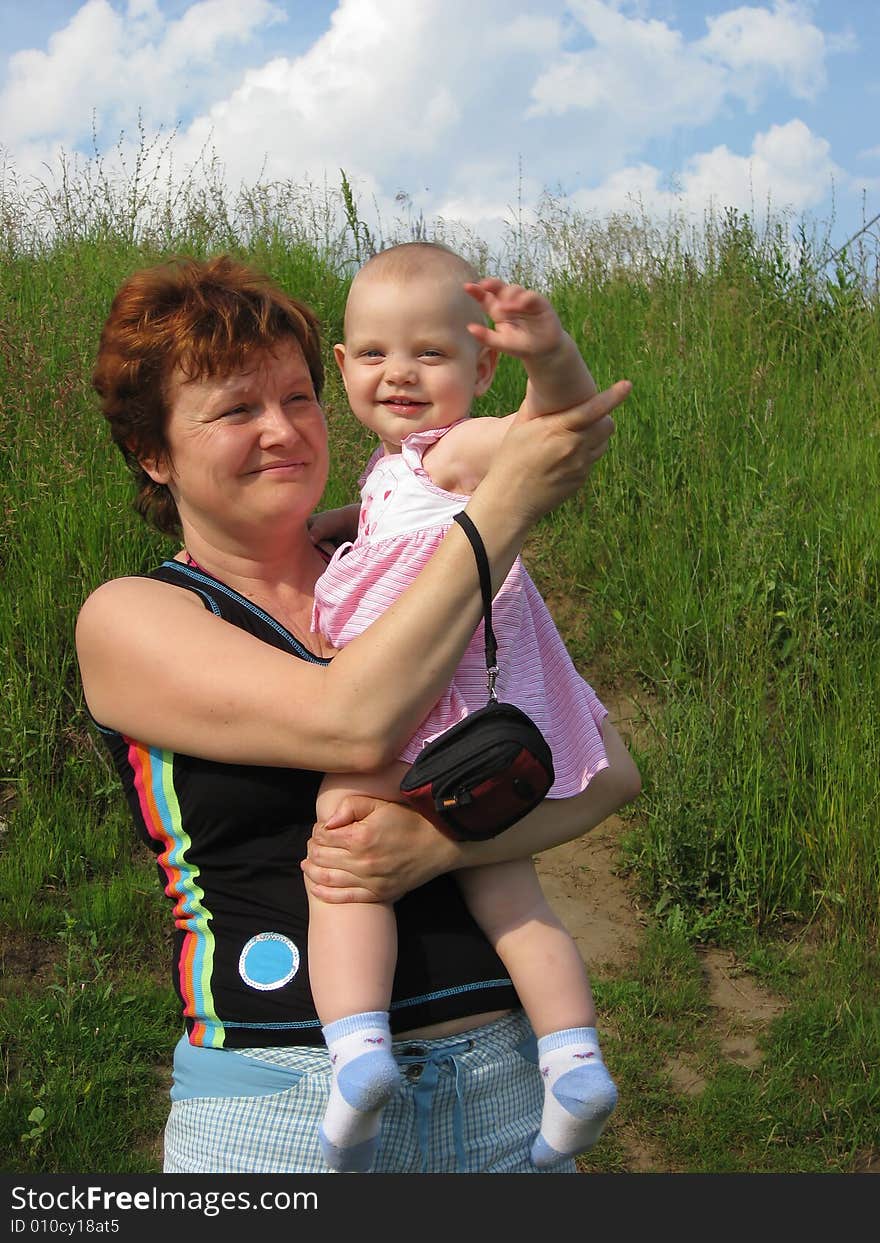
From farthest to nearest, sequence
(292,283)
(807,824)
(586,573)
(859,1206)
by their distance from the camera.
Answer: (292,283), (586,573), (807,824), (859,1206)

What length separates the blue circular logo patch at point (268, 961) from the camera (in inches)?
75.2

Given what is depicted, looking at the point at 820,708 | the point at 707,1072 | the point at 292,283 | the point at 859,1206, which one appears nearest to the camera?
the point at 859,1206

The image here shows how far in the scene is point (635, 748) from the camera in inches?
192

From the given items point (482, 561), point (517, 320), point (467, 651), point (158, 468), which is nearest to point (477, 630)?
point (467, 651)

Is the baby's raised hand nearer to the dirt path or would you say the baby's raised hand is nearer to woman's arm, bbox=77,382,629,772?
woman's arm, bbox=77,382,629,772

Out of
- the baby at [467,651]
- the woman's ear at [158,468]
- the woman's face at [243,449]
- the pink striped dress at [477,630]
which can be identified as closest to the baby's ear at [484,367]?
the baby at [467,651]

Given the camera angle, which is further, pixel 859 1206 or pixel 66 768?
pixel 66 768

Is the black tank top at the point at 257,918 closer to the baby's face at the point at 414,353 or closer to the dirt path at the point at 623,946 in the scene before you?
the baby's face at the point at 414,353

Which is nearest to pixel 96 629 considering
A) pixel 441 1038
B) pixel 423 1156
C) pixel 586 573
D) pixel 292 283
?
pixel 441 1038

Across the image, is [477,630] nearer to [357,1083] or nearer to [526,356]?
[526,356]

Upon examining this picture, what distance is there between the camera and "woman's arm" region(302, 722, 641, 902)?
1.84m

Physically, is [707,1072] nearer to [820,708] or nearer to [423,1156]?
[820,708]

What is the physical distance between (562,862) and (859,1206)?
2.45 meters

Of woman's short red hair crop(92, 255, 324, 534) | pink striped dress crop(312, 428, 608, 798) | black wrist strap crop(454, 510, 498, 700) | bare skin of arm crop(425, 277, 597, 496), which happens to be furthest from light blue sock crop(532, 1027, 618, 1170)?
woman's short red hair crop(92, 255, 324, 534)
